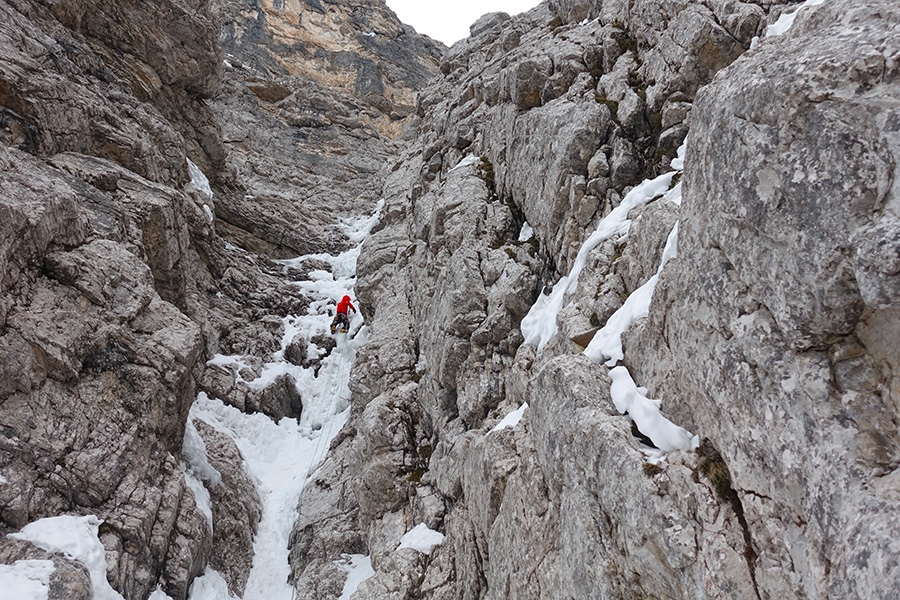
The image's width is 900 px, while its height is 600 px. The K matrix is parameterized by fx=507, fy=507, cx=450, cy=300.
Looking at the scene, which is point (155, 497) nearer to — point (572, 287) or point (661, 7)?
point (572, 287)

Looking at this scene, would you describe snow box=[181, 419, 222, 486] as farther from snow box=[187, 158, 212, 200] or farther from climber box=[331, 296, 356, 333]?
snow box=[187, 158, 212, 200]

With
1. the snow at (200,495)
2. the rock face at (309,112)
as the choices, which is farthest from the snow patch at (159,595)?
the rock face at (309,112)

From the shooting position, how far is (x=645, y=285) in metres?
9.06

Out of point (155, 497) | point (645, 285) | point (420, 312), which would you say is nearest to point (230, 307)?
point (420, 312)

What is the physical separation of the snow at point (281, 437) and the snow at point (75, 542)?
10.9 feet

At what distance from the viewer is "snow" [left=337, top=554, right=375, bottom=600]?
49.7 ft

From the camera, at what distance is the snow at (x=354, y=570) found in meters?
15.1

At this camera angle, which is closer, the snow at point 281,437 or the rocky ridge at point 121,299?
the rocky ridge at point 121,299

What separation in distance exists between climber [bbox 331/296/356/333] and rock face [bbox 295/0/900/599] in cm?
998

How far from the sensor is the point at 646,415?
24.2 feet

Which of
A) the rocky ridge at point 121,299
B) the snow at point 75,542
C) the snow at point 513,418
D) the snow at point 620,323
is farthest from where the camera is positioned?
the rocky ridge at point 121,299

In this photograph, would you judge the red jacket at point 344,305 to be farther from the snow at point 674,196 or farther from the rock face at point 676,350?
the snow at point 674,196

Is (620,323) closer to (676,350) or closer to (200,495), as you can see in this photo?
(676,350)

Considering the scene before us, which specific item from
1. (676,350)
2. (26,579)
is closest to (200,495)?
(26,579)
